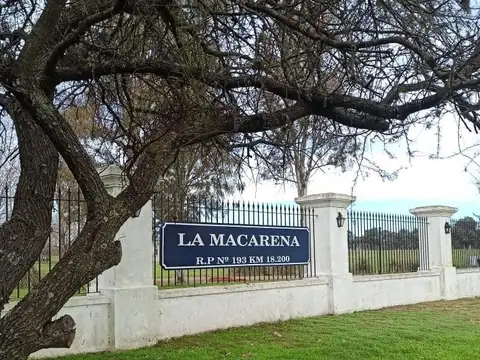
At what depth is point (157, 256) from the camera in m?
9.62

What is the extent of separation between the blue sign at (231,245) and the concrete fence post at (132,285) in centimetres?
50

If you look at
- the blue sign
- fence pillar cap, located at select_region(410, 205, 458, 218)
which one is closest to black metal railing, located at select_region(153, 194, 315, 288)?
the blue sign

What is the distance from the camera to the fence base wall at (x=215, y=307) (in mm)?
8422

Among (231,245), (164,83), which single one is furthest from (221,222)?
(164,83)

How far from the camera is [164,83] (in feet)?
22.3

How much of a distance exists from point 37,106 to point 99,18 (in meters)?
1.19

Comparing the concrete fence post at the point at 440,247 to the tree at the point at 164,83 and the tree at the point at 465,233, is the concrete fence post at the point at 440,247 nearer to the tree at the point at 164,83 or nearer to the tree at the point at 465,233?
the tree at the point at 465,233

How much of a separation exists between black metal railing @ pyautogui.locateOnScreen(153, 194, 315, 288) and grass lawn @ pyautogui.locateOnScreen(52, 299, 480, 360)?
119cm

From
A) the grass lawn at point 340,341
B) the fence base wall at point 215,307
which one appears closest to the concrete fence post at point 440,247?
the fence base wall at point 215,307

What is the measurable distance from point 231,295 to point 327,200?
3.16 meters

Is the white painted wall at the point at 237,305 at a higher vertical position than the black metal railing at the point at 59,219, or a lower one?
lower

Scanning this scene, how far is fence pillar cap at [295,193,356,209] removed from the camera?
479 inches

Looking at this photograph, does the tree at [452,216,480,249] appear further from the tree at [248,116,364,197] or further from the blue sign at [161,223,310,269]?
the tree at [248,116,364,197]

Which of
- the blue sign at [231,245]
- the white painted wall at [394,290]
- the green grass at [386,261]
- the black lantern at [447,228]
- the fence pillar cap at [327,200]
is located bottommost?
the white painted wall at [394,290]
